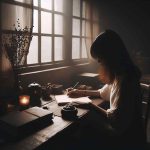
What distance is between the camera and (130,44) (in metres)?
5.80

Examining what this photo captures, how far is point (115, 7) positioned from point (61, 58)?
270cm

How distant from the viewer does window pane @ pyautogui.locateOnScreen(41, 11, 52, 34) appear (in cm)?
317

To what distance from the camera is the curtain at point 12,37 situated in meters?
2.22

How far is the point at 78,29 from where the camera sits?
416 centimetres

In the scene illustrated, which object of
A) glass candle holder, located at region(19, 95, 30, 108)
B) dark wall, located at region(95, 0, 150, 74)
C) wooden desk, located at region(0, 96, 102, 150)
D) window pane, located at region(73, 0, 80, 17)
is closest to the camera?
wooden desk, located at region(0, 96, 102, 150)

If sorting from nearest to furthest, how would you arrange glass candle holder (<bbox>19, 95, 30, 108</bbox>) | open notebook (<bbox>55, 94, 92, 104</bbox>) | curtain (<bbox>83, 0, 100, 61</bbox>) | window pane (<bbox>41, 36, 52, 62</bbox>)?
glass candle holder (<bbox>19, 95, 30, 108</bbox>), open notebook (<bbox>55, 94, 92, 104</bbox>), window pane (<bbox>41, 36, 52, 62</bbox>), curtain (<bbox>83, 0, 100, 61</bbox>)

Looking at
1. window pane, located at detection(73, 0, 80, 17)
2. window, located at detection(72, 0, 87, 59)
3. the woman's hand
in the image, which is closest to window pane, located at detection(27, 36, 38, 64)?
the woman's hand

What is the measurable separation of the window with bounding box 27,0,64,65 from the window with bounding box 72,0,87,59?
17.1 inches

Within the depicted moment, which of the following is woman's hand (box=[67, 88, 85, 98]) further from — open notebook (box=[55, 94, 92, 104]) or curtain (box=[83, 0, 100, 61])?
curtain (box=[83, 0, 100, 61])

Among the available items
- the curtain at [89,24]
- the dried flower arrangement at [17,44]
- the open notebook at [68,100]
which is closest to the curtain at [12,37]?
the dried flower arrangement at [17,44]

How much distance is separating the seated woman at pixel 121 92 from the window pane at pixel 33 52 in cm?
140

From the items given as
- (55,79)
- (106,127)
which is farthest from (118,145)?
(55,79)

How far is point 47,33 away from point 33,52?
0.40m

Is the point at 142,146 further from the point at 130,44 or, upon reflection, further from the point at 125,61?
the point at 130,44
